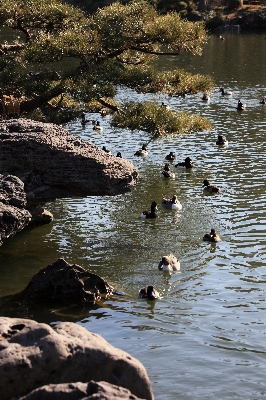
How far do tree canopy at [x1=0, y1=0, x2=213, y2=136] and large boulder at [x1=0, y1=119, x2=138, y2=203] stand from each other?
613cm

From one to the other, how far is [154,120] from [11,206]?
987 cm

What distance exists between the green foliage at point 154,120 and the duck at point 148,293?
401 inches

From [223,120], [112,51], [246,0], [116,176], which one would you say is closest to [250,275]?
[116,176]

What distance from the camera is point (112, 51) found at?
30297mm

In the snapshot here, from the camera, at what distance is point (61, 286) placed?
1988 cm

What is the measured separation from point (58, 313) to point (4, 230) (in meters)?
3.01

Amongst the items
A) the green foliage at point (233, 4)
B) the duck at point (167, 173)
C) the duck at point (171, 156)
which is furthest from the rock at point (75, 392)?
the green foliage at point (233, 4)

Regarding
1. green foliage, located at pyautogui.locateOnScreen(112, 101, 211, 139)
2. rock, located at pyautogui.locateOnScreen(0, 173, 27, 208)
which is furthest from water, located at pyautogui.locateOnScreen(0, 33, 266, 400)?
green foliage, located at pyautogui.locateOnScreen(112, 101, 211, 139)

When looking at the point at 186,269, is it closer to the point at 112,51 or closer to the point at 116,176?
the point at 116,176

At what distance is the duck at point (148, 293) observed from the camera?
64.9 feet

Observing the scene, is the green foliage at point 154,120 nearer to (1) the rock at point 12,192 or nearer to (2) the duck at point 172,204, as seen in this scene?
(2) the duck at point 172,204

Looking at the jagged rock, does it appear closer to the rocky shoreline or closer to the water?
the rocky shoreline

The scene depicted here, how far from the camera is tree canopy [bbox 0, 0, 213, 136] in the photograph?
2884 centimetres

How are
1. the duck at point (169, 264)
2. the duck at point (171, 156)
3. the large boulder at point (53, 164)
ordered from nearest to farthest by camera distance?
the duck at point (169, 264), the large boulder at point (53, 164), the duck at point (171, 156)
